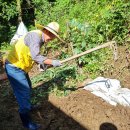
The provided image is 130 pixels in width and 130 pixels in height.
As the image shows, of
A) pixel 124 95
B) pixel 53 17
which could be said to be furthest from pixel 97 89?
pixel 53 17

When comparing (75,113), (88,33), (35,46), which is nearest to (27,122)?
(75,113)

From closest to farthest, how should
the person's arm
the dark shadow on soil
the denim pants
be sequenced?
1. the person's arm
2. the denim pants
3. the dark shadow on soil

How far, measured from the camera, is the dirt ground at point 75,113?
17.8ft

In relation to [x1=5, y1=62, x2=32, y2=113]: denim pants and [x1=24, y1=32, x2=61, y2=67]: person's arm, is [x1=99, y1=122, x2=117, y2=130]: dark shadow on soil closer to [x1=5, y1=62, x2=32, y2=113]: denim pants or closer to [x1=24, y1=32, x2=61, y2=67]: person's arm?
[x1=5, y1=62, x2=32, y2=113]: denim pants

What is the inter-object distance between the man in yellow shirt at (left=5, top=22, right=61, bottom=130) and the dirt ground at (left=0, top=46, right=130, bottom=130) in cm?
57

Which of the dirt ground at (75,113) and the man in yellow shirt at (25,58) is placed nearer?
the man in yellow shirt at (25,58)

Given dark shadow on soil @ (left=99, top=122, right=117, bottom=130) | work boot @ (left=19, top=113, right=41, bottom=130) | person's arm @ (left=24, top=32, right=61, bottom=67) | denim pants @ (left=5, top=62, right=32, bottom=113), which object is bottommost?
dark shadow on soil @ (left=99, top=122, right=117, bottom=130)

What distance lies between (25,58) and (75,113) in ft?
4.62

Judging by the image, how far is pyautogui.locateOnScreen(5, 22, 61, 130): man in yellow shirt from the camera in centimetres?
473

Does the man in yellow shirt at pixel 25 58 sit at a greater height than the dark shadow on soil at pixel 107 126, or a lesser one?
greater

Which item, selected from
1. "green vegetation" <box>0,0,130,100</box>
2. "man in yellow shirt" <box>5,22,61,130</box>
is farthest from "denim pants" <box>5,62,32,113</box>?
"green vegetation" <box>0,0,130,100</box>

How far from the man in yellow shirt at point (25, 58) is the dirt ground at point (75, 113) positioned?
569mm

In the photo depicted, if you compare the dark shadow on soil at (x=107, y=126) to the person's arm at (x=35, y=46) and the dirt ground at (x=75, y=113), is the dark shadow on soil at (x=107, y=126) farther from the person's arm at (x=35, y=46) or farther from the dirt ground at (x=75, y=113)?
the person's arm at (x=35, y=46)

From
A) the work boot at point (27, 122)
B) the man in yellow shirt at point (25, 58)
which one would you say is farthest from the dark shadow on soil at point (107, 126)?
the man in yellow shirt at point (25, 58)
